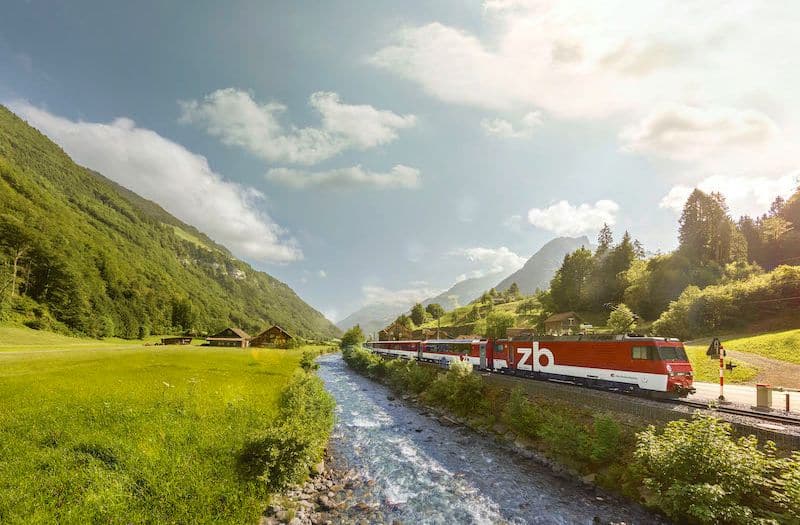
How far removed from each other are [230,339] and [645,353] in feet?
358

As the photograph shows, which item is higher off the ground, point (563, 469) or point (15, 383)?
point (15, 383)

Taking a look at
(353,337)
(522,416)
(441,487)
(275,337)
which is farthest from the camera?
(353,337)

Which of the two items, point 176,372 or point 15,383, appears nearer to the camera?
point 15,383

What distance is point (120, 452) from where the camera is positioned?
42.5 feet

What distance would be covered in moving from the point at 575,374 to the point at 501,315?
7628 cm

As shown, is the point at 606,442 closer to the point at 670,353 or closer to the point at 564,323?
the point at 670,353

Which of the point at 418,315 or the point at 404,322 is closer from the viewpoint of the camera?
the point at 404,322

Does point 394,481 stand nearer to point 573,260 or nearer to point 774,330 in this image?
point 774,330

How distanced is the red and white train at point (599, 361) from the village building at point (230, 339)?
8862 cm

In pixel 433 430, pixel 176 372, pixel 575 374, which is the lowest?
pixel 433 430

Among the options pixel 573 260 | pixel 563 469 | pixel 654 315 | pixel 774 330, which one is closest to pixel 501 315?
pixel 573 260

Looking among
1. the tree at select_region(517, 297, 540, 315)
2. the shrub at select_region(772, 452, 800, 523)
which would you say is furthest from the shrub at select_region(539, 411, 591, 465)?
the tree at select_region(517, 297, 540, 315)

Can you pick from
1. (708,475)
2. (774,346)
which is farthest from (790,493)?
(774,346)

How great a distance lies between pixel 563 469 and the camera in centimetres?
1797
